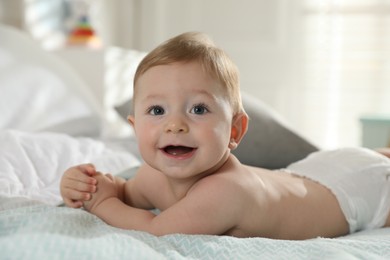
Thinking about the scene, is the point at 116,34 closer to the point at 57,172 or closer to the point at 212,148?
the point at 57,172

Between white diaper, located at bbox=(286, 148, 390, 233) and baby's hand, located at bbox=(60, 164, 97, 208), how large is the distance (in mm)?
466

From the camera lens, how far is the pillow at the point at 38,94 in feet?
6.31

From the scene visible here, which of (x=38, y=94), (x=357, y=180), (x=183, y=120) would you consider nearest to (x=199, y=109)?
(x=183, y=120)

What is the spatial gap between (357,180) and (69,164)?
0.70 m

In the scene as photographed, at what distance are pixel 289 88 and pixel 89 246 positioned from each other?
302cm

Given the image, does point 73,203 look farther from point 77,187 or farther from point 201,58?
point 201,58

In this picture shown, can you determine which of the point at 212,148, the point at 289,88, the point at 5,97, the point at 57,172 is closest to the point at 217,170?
the point at 212,148

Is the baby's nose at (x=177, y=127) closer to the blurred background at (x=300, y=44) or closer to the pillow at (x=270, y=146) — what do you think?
the pillow at (x=270, y=146)

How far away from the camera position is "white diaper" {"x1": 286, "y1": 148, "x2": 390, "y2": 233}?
1214mm

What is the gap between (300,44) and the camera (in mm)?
3627

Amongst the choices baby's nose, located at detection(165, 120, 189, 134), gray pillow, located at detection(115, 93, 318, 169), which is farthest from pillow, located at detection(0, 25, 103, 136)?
baby's nose, located at detection(165, 120, 189, 134)

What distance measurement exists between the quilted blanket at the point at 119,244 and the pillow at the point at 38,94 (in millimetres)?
1045

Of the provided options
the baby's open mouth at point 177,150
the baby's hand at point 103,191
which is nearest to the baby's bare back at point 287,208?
the baby's open mouth at point 177,150

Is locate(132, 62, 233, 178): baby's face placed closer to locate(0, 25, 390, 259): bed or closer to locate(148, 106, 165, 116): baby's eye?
locate(148, 106, 165, 116): baby's eye
